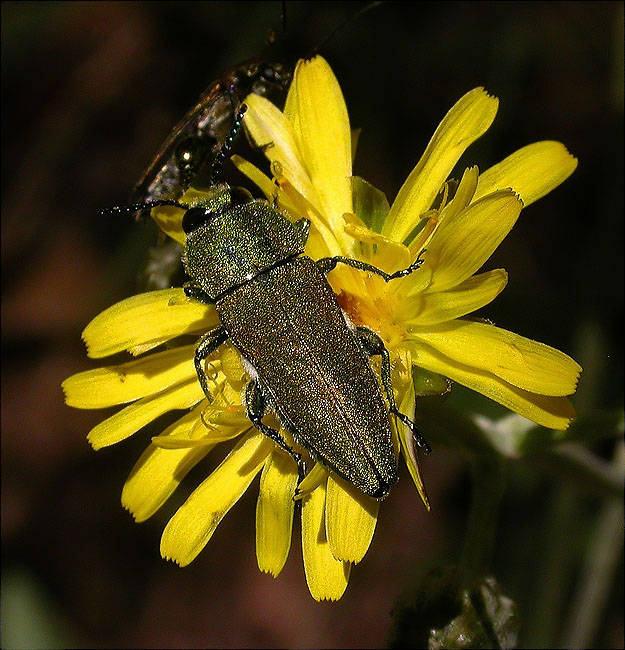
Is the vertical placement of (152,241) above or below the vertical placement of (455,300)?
above

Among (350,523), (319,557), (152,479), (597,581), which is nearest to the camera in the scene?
(350,523)

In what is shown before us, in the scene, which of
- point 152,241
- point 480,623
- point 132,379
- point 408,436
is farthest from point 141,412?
point 152,241

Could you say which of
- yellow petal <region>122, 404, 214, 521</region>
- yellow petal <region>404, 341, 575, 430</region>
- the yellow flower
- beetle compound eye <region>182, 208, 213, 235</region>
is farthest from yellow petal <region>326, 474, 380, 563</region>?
beetle compound eye <region>182, 208, 213, 235</region>

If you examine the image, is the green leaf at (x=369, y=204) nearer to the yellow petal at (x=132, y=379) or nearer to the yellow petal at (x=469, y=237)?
the yellow petal at (x=469, y=237)

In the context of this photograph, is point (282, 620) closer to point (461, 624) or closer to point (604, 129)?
point (461, 624)

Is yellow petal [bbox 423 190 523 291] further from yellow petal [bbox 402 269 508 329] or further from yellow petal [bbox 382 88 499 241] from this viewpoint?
yellow petal [bbox 382 88 499 241]

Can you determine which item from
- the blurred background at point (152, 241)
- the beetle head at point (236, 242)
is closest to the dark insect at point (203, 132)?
the beetle head at point (236, 242)

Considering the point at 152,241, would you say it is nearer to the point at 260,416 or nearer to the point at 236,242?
the point at 236,242
